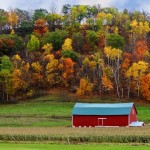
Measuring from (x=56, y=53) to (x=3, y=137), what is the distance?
81191 millimetres

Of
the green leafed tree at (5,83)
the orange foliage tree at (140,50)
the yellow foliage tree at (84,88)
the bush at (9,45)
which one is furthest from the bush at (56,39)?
the green leafed tree at (5,83)

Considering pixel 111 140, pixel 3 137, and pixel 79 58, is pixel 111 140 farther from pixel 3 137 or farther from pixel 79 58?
pixel 79 58

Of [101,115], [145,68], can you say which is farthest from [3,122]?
[145,68]

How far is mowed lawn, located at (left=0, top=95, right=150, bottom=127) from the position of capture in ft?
219

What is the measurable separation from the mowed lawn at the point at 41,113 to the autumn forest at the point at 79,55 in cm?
763

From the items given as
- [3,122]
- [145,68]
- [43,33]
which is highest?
[43,33]

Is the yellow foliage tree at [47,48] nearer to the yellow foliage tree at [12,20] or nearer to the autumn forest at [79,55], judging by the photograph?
the autumn forest at [79,55]

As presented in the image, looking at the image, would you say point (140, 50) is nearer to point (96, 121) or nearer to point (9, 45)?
point (9, 45)

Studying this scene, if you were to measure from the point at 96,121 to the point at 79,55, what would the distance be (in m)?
52.5

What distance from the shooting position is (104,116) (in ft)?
222

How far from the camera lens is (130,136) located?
42281 millimetres

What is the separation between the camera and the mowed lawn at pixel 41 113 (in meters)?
66.8

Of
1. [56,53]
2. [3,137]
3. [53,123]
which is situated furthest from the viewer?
[56,53]

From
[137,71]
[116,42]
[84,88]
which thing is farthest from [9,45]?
[137,71]
